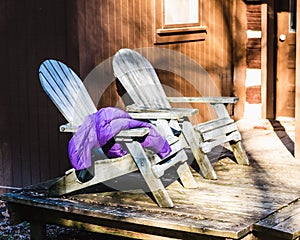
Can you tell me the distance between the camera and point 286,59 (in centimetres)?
751

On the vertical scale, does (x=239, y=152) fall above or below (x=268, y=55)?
below

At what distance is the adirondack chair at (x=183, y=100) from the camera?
16.8 ft

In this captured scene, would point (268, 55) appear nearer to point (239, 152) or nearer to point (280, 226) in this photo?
point (239, 152)

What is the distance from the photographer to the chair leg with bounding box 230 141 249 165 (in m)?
5.56

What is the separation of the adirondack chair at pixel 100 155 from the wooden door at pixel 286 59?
2.75 m

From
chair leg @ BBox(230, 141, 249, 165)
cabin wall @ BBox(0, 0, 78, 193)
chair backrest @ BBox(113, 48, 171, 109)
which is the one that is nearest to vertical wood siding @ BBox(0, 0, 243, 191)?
cabin wall @ BBox(0, 0, 78, 193)

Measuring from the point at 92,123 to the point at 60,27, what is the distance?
1.24 m

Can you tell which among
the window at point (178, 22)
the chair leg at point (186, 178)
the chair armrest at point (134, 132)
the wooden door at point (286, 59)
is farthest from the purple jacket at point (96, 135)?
the wooden door at point (286, 59)

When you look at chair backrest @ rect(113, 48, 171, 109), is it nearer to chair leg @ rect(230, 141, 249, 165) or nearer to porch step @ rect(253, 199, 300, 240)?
chair leg @ rect(230, 141, 249, 165)

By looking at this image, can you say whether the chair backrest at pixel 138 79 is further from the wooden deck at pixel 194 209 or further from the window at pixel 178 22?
the wooden deck at pixel 194 209

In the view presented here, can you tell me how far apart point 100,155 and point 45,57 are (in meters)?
1.25

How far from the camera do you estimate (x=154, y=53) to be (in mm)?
6215

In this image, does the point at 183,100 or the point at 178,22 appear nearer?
the point at 183,100

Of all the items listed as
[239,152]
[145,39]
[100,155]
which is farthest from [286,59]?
[100,155]
